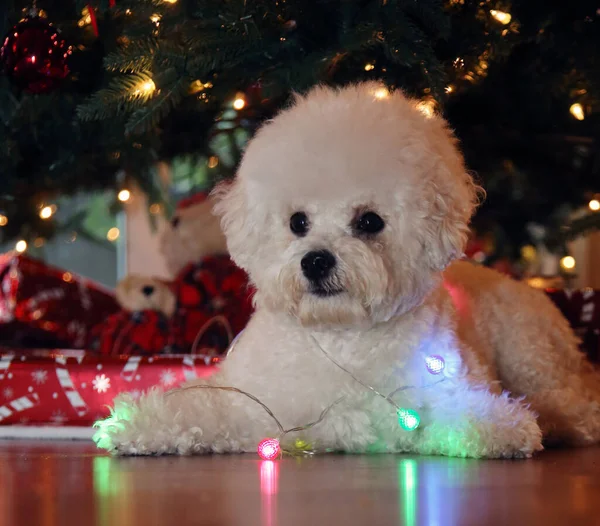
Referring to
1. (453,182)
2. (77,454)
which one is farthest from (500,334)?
(77,454)

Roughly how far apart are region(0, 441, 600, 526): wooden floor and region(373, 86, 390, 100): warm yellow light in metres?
0.67

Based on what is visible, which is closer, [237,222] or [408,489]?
[408,489]

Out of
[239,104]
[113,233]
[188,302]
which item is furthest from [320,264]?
[113,233]

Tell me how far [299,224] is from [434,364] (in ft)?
1.19

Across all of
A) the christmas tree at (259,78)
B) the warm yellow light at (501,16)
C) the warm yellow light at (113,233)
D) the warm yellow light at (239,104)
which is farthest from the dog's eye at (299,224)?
the warm yellow light at (113,233)

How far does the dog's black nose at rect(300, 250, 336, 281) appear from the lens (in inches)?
61.4

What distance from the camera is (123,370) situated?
212 centimetres

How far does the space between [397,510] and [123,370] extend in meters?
1.10

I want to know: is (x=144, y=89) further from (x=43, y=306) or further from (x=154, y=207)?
(x=154, y=207)

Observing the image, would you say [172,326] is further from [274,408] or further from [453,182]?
[453,182]

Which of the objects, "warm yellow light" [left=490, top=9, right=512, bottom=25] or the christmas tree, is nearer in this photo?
the christmas tree

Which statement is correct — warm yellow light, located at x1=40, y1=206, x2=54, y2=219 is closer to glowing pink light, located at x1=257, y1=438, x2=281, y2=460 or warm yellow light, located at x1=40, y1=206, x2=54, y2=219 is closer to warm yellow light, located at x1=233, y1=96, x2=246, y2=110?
warm yellow light, located at x1=233, y1=96, x2=246, y2=110

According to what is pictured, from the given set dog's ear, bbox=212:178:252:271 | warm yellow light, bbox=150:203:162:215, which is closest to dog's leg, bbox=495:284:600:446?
dog's ear, bbox=212:178:252:271

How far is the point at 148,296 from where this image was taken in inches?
117
